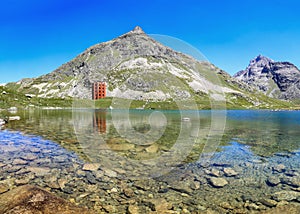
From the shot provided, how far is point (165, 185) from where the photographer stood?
47.9 feet

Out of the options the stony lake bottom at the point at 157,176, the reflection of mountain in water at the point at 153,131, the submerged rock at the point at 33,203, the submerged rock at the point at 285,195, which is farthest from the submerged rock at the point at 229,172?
the submerged rock at the point at 33,203

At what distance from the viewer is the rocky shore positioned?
38.8 ft

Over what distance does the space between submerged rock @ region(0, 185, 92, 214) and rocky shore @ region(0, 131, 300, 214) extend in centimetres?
21

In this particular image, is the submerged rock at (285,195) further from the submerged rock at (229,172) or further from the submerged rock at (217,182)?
the submerged rock at (229,172)

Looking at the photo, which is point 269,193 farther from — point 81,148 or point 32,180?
point 81,148

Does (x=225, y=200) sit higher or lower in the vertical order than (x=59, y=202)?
lower

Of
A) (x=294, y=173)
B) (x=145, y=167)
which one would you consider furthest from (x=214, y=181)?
(x=294, y=173)

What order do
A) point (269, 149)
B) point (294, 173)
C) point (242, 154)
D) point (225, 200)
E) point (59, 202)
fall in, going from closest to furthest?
1. point (59, 202)
2. point (225, 200)
3. point (294, 173)
4. point (242, 154)
5. point (269, 149)

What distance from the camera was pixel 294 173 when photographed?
714 inches

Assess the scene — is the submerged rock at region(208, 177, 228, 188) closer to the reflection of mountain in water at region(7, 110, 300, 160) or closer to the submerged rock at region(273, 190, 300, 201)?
the submerged rock at region(273, 190, 300, 201)

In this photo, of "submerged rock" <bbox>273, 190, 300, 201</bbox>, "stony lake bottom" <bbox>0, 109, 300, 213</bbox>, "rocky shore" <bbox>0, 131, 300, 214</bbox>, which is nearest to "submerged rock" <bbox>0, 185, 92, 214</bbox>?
"rocky shore" <bbox>0, 131, 300, 214</bbox>

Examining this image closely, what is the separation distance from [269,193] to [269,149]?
630 inches

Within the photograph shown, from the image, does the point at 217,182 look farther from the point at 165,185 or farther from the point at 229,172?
the point at 165,185

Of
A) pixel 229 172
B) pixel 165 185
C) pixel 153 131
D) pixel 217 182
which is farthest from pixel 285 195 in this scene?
pixel 153 131
